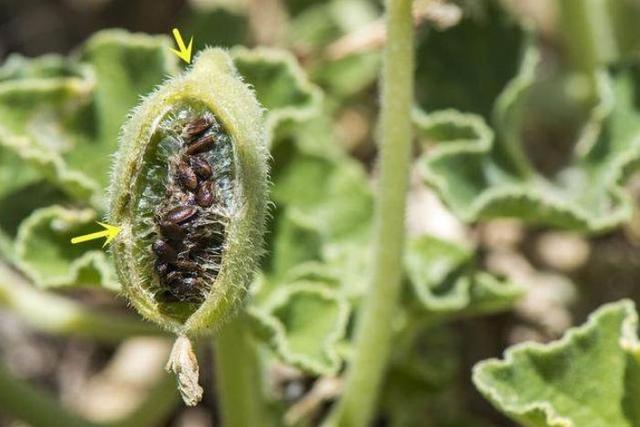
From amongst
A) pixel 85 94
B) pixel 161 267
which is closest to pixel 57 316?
pixel 85 94

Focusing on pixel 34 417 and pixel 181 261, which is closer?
pixel 181 261

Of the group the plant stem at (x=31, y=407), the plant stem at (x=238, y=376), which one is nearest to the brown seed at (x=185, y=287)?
the plant stem at (x=238, y=376)

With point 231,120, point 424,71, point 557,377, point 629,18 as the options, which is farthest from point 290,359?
point 629,18

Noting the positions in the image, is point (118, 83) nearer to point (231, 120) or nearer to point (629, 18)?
point (231, 120)

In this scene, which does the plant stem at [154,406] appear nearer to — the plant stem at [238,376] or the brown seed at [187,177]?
the plant stem at [238,376]

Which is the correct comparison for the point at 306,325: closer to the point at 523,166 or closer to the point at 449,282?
the point at 449,282

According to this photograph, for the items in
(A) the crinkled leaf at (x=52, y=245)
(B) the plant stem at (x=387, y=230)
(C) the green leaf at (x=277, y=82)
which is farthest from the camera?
(C) the green leaf at (x=277, y=82)
